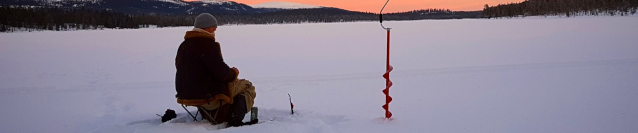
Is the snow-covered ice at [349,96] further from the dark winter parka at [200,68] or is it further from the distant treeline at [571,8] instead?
the distant treeline at [571,8]

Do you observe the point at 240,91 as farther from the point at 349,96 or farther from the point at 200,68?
the point at 349,96

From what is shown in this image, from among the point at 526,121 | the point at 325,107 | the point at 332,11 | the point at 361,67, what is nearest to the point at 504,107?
the point at 526,121

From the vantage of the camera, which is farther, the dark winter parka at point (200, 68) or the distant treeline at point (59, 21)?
the distant treeline at point (59, 21)

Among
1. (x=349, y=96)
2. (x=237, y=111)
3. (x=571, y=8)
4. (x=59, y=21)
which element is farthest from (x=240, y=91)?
(x=59, y=21)

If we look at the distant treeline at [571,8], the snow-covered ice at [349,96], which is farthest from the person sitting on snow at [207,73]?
the distant treeline at [571,8]

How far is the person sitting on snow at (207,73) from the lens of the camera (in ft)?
10.6

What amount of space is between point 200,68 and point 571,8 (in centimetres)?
5229

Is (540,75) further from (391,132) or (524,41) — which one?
(524,41)

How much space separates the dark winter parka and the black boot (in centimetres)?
28

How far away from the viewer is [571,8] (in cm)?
4484

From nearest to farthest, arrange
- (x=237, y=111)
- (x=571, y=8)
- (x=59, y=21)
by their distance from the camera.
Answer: (x=237, y=111), (x=571, y=8), (x=59, y=21)

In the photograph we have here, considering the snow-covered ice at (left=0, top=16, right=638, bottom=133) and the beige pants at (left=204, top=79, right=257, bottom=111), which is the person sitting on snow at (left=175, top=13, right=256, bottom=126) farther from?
the snow-covered ice at (left=0, top=16, right=638, bottom=133)

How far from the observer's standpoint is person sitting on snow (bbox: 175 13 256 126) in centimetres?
324

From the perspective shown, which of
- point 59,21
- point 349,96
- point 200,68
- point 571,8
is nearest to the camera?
point 200,68
